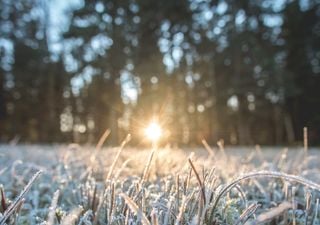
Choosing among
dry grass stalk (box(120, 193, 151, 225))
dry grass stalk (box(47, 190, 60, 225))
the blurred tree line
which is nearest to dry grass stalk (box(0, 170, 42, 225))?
dry grass stalk (box(47, 190, 60, 225))

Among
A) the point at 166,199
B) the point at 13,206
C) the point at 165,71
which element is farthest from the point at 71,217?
the point at 165,71

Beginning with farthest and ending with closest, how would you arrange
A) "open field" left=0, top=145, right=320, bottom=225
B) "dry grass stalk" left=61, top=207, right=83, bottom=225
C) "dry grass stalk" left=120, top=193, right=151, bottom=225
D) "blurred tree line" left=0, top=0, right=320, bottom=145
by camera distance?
1. "blurred tree line" left=0, top=0, right=320, bottom=145
2. "open field" left=0, top=145, right=320, bottom=225
3. "dry grass stalk" left=120, top=193, right=151, bottom=225
4. "dry grass stalk" left=61, top=207, right=83, bottom=225

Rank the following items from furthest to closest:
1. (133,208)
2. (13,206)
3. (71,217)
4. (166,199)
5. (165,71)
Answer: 1. (165,71)
2. (166,199)
3. (13,206)
4. (133,208)
5. (71,217)

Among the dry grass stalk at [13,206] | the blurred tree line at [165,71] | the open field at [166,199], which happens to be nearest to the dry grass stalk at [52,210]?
the open field at [166,199]

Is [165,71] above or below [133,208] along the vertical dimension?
above

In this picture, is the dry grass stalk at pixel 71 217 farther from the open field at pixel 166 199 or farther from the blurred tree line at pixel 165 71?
the blurred tree line at pixel 165 71

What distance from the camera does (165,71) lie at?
738 inches

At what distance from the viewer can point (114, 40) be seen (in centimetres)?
1820

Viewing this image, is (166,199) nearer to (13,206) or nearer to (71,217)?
(13,206)

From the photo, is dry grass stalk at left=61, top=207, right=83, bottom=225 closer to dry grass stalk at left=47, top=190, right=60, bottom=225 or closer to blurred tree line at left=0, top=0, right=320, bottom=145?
dry grass stalk at left=47, top=190, right=60, bottom=225

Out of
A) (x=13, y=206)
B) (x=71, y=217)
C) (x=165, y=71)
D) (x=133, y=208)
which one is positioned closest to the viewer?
(x=71, y=217)

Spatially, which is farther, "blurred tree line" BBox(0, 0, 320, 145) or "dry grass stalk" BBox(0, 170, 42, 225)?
"blurred tree line" BBox(0, 0, 320, 145)

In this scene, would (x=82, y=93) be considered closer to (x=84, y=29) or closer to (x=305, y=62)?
(x=84, y=29)

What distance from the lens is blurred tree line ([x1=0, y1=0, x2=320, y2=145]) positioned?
1867cm
